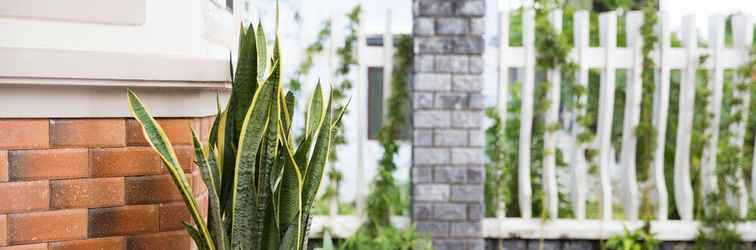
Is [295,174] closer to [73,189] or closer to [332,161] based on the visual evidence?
[73,189]

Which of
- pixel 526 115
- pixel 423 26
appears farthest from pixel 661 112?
pixel 423 26

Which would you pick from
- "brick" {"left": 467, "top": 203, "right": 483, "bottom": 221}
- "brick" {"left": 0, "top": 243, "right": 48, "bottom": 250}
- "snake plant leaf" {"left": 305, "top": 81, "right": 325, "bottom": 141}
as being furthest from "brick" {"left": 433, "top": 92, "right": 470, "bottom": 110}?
"brick" {"left": 0, "top": 243, "right": 48, "bottom": 250}

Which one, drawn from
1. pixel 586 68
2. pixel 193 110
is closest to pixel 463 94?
pixel 586 68

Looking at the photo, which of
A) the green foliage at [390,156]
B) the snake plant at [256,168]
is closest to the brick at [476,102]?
the green foliage at [390,156]

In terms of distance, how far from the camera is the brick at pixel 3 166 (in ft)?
6.31

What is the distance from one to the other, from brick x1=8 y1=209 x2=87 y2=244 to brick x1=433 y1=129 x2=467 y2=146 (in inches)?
83.0

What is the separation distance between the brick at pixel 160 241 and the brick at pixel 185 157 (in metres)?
0.18

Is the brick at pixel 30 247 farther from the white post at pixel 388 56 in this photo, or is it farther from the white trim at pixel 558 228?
the white post at pixel 388 56

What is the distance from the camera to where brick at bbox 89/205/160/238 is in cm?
208

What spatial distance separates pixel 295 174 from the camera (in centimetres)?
204

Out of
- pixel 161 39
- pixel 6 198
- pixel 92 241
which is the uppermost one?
pixel 161 39

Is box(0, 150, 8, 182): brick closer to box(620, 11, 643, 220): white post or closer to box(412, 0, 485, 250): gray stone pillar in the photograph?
box(412, 0, 485, 250): gray stone pillar

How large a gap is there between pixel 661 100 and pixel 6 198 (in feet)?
10.6

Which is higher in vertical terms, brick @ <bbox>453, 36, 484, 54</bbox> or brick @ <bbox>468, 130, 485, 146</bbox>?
brick @ <bbox>453, 36, 484, 54</bbox>
